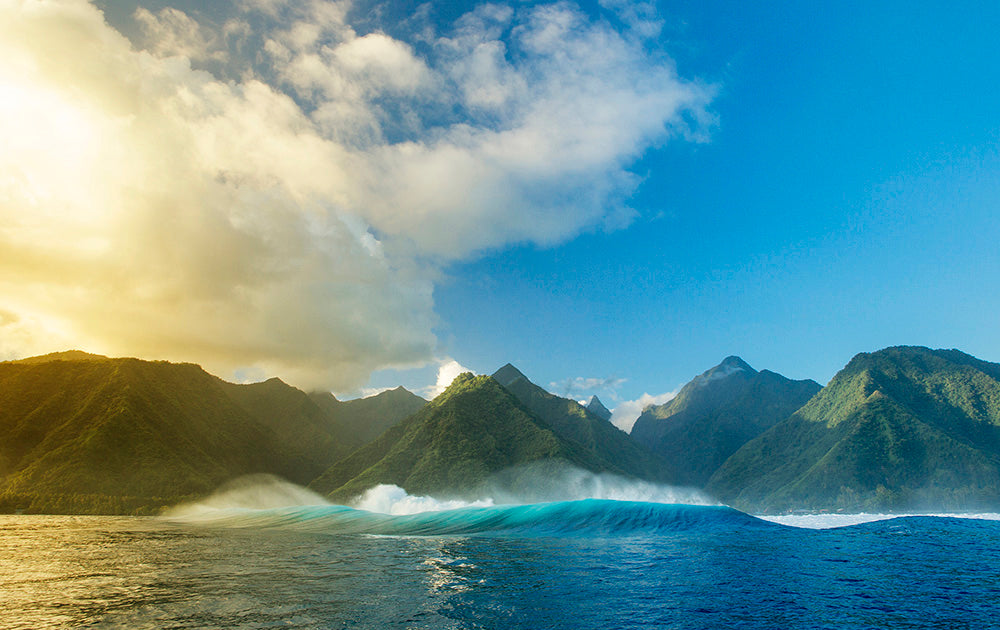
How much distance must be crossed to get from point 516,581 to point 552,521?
35069mm

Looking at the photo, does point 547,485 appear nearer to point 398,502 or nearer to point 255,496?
point 398,502

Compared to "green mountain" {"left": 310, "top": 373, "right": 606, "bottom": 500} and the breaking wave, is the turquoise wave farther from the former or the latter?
"green mountain" {"left": 310, "top": 373, "right": 606, "bottom": 500}

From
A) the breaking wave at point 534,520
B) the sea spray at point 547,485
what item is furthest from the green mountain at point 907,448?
the breaking wave at point 534,520

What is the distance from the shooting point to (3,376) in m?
160

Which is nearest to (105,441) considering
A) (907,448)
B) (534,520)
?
(534,520)

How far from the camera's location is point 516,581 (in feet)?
74.5

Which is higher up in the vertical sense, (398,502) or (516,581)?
→ (516,581)

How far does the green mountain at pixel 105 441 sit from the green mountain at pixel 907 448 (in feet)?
662

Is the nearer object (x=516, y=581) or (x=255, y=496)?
(x=516, y=581)

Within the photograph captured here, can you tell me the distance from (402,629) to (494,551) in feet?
71.4

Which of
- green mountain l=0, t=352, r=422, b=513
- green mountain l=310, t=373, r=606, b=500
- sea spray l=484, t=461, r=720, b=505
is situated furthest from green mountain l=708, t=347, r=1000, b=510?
green mountain l=0, t=352, r=422, b=513

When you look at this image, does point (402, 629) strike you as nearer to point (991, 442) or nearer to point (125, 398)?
point (125, 398)

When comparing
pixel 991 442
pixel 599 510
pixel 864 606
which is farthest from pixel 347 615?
pixel 991 442

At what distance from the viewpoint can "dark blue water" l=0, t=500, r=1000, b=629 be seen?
1612cm
